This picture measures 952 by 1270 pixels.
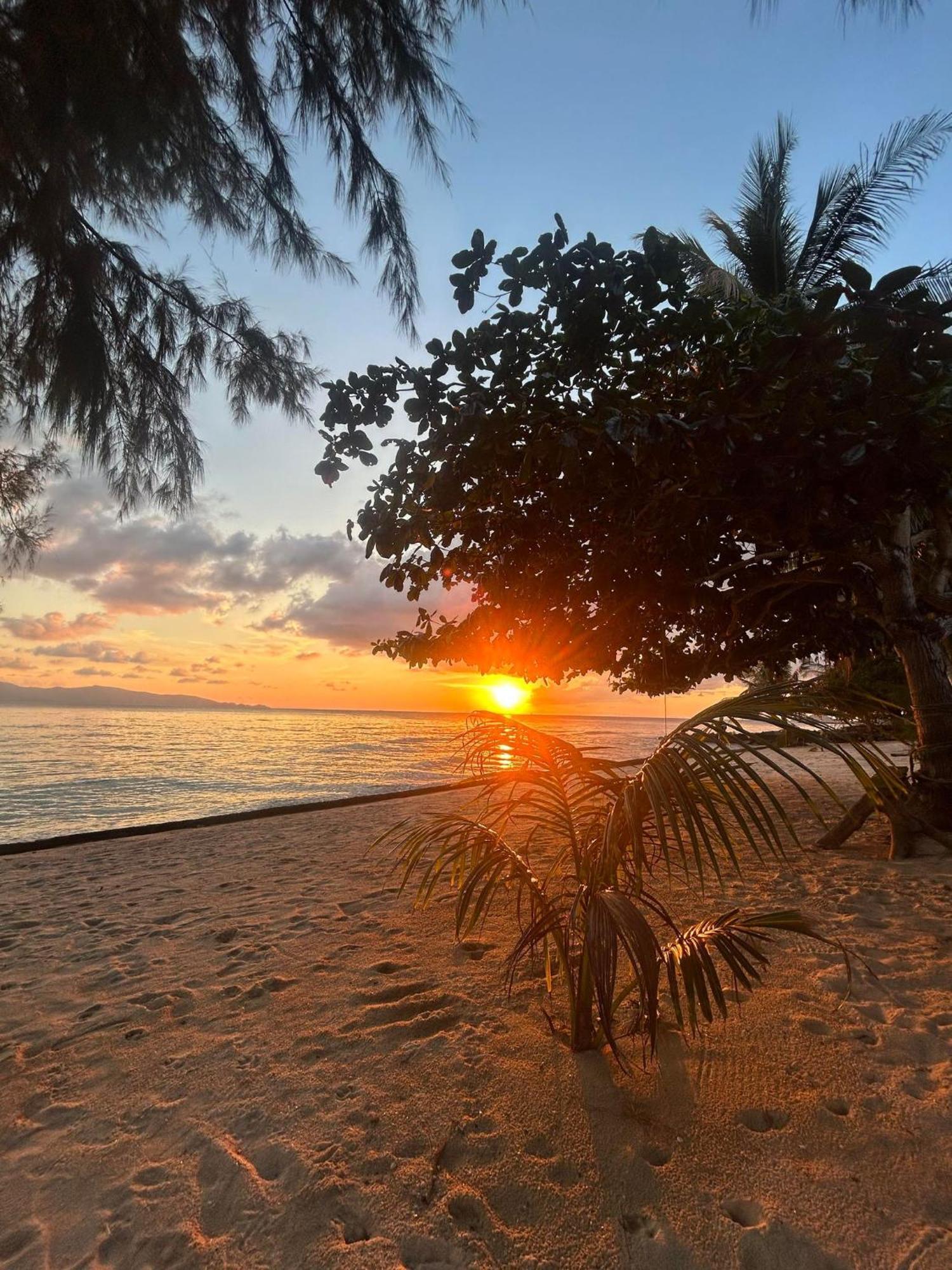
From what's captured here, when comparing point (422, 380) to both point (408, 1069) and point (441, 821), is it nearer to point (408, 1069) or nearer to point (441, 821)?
point (441, 821)

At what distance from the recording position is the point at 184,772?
619 inches

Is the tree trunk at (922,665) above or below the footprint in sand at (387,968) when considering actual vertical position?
above

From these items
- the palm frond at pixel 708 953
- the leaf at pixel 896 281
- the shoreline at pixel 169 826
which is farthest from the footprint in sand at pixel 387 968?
the leaf at pixel 896 281

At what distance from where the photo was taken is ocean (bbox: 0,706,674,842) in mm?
9859

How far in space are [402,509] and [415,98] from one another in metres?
2.39

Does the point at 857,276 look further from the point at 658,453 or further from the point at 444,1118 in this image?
the point at 444,1118

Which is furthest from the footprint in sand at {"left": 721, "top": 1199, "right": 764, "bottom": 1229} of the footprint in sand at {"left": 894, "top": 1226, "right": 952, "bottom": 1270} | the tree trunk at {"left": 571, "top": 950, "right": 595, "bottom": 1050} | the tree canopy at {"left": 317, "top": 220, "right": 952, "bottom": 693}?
the tree canopy at {"left": 317, "top": 220, "right": 952, "bottom": 693}

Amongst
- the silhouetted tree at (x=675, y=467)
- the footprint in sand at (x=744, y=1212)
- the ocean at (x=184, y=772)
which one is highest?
the silhouetted tree at (x=675, y=467)

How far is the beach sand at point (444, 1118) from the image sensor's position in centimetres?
154

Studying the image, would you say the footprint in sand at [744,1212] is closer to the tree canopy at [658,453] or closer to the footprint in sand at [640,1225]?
the footprint in sand at [640,1225]

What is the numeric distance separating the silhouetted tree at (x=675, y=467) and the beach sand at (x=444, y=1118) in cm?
125

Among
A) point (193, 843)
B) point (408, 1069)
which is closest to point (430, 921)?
point (408, 1069)

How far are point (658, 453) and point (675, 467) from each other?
50 cm

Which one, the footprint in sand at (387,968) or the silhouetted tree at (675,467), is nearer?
the silhouetted tree at (675,467)
